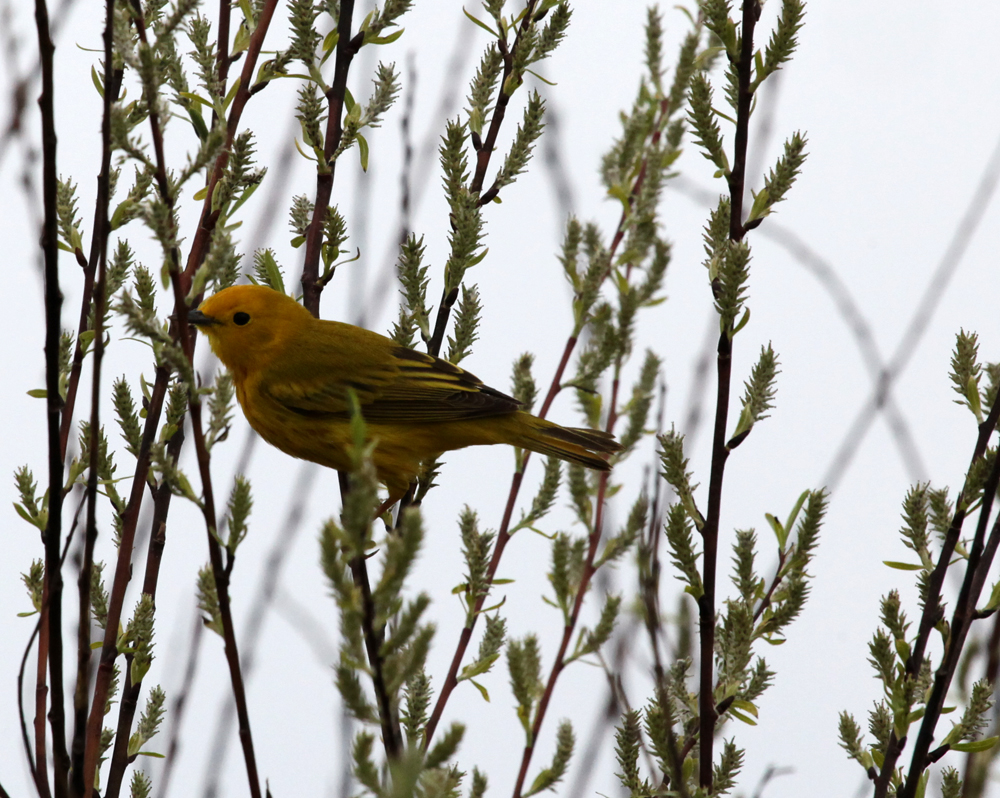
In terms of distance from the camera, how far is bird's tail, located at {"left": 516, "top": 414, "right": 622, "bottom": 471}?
9.41 feet

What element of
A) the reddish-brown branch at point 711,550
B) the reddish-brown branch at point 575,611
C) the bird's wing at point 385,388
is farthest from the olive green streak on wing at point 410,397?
the reddish-brown branch at point 711,550

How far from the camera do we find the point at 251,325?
12.8ft

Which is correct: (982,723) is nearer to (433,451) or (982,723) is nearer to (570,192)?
(570,192)

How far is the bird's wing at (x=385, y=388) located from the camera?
3727 millimetres

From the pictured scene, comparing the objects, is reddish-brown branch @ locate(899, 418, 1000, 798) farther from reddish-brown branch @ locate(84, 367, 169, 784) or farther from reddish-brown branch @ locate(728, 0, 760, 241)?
reddish-brown branch @ locate(84, 367, 169, 784)

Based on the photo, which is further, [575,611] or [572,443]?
[572,443]

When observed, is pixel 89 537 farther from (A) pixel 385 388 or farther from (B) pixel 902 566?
(A) pixel 385 388

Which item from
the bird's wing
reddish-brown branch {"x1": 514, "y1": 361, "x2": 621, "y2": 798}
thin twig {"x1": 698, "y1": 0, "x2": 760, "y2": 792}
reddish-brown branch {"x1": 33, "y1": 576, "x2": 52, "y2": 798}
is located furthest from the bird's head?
thin twig {"x1": 698, "y1": 0, "x2": 760, "y2": 792}

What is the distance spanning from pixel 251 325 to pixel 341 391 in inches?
18.2

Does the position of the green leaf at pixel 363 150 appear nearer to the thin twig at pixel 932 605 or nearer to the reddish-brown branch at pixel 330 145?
the reddish-brown branch at pixel 330 145

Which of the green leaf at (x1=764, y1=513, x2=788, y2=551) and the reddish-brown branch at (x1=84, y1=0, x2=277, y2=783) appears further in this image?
the green leaf at (x1=764, y1=513, x2=788, y2=551)

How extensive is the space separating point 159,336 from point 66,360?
2.28 ft

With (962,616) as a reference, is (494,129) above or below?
above

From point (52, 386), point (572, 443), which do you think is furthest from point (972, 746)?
point (572, 443)
